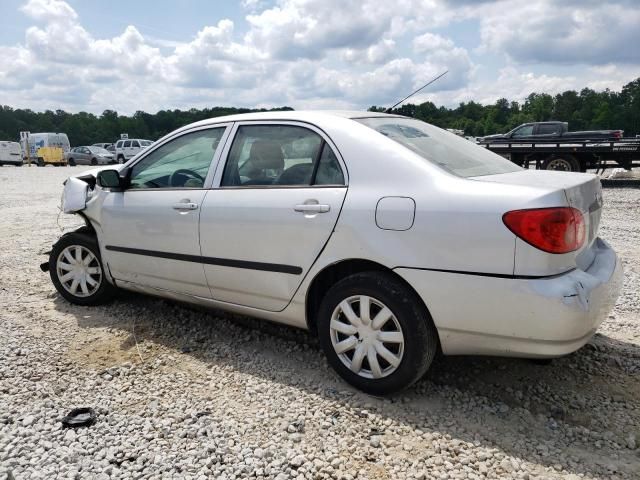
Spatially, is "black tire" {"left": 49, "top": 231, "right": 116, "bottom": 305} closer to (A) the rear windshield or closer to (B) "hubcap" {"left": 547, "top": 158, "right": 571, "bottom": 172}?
(A) the rear windshield

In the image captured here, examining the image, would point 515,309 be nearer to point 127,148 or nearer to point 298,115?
point 298,115

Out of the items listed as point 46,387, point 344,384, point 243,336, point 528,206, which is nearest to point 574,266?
point 528,206

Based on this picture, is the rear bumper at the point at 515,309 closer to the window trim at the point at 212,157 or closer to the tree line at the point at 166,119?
the window trim at the point at 212,157

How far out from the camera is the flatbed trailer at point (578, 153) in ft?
50.0

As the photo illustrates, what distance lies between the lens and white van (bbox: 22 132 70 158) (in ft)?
124

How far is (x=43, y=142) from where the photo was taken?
37.9m

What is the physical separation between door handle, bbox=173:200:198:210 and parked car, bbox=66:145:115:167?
3334 centimetres

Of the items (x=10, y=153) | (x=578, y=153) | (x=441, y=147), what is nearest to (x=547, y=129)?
(x=578, y=153)

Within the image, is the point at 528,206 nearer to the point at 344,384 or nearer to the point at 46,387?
the point at 344,384

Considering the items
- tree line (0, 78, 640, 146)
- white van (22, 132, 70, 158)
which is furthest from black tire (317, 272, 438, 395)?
tree line (0, 78, 640, 146)

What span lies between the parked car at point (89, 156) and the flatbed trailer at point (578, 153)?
2695 centimetres

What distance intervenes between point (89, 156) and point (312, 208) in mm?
35866

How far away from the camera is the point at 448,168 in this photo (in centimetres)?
293

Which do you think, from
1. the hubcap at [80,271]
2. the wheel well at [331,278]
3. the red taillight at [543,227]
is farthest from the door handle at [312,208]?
the hubcap at [80,271]
